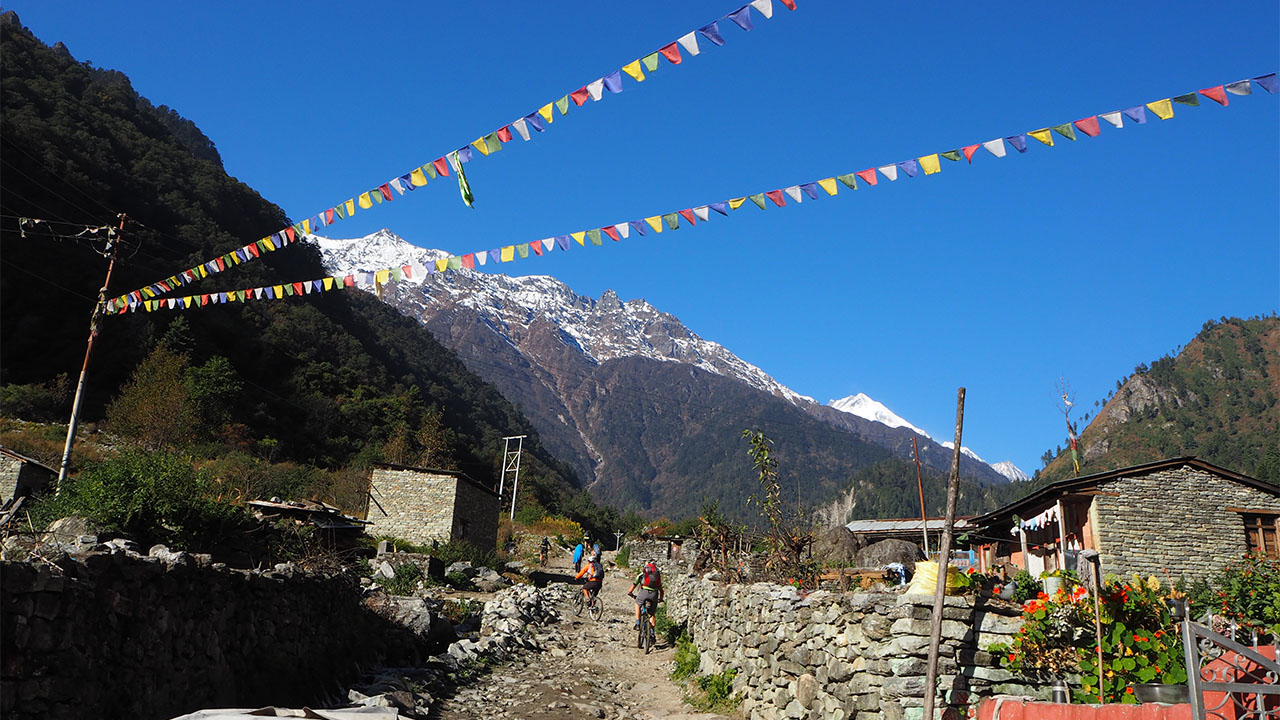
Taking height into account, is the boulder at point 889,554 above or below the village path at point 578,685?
above

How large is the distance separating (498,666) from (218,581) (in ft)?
19.0

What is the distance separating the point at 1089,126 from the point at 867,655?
16.7ft

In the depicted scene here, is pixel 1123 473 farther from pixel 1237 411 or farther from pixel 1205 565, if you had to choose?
pixel 1237 411

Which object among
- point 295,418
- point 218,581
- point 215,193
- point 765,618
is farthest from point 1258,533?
point 215,193

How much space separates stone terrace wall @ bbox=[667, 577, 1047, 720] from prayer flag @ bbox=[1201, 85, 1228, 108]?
14.5 ft

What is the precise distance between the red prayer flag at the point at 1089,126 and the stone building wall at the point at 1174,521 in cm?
1704

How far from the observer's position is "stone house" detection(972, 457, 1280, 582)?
2009cm

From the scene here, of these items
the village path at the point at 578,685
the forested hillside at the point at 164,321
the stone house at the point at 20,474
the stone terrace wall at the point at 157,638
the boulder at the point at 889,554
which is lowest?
the village path at the point at 578,685

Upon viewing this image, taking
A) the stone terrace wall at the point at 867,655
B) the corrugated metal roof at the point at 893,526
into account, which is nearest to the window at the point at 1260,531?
the corrugated metal roof at the point at 893,526

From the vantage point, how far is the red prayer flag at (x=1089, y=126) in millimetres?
6509

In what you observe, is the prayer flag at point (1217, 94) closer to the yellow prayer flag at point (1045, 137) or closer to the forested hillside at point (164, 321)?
the yellow prayer flag at point (1045, 137)

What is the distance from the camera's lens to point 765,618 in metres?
9.88

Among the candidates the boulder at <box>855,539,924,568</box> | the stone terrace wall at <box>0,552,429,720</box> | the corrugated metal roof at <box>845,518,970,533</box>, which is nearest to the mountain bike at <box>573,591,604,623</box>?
the boulder at <box>855,539,924,568</box>

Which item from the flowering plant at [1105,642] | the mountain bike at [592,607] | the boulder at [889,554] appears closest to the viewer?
the flowering plant at [1105,642]
